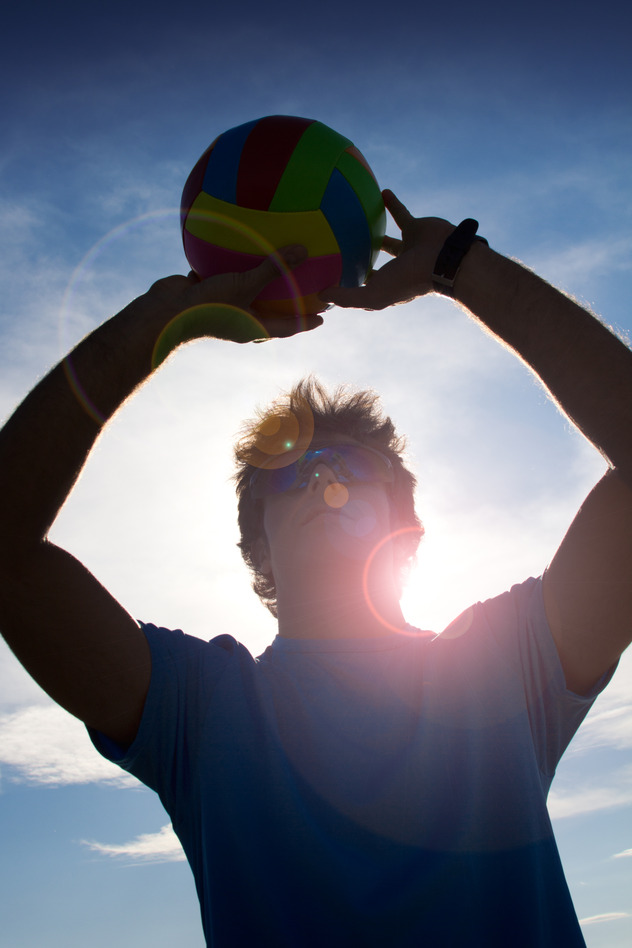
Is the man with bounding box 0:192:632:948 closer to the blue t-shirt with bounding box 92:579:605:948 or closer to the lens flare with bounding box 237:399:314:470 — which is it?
the blue t-shirt with bounding box 92:579:605:948

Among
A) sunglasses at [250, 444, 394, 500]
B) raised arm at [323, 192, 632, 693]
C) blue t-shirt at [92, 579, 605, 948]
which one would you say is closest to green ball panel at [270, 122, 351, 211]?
raised arm at [323, 192, 632, 693]

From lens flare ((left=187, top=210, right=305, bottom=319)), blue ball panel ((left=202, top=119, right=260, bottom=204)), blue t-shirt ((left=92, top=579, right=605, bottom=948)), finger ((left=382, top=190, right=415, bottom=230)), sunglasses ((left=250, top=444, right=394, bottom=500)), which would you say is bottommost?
blue t-shirt ((left=92, top=579, right=605, bottom=948))

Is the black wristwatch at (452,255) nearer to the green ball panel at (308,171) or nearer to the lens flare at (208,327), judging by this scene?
the green ball panel at (308,171)

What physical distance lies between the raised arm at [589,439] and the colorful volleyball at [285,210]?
0.71 m

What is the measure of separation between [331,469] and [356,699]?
1282 millimetres

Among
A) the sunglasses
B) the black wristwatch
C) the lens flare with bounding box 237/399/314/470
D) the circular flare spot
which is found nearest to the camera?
the black wristwatch

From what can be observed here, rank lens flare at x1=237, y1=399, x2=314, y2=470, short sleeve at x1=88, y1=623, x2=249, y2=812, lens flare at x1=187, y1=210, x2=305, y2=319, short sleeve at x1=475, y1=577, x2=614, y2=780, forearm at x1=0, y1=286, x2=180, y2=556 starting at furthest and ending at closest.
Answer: lens flare at x1=237, y1=399, x2=314, y2=470, lens flare at x1=187, y1=210, x2=305, y2=319, short sleeve at x1=475, y1=577, x2=614, y2=780, short sleeve at x1=88, y1=623, x2=249, y2=812, forearm at x1=0, y1=286, x2=180, y2=556

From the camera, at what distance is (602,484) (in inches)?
86.7

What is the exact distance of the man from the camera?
6.22 ft

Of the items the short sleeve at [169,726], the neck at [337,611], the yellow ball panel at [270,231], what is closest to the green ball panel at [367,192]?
the yellow ball panel at [270,231]

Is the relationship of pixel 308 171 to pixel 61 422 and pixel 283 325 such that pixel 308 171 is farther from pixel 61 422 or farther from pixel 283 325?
pixel 61 422

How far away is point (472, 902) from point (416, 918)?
0.58 ft

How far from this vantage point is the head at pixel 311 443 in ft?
11.5

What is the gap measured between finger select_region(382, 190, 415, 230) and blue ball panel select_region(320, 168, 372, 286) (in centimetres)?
16
